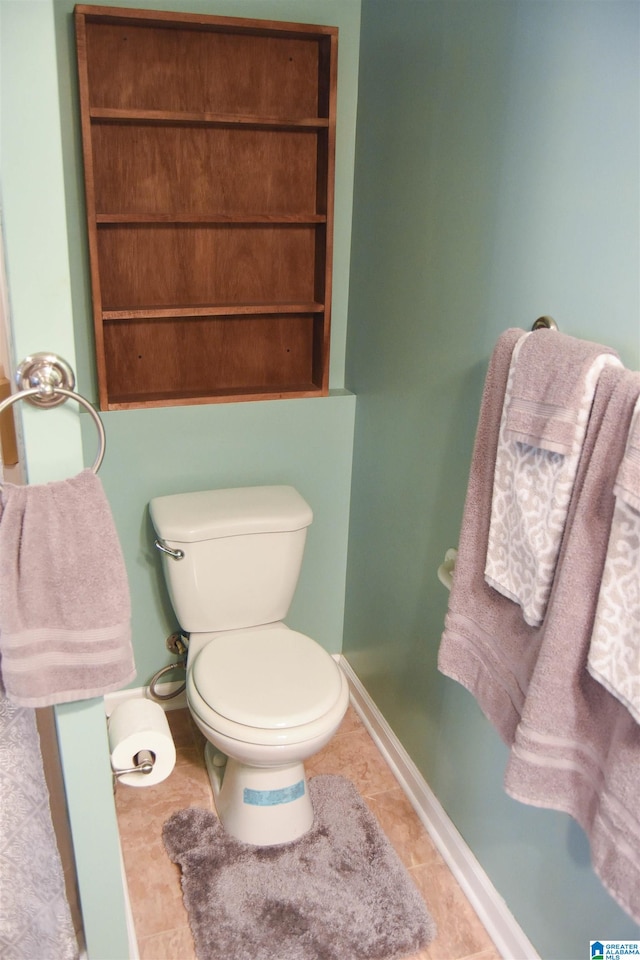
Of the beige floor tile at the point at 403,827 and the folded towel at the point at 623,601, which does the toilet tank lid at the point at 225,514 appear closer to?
the beige floor tile at the point at 403,827

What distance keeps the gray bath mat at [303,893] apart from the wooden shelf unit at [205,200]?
1162 millimetres

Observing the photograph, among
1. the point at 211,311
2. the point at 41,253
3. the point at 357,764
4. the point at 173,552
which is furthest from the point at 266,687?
the point at 41,253

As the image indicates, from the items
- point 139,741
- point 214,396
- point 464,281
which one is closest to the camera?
point 139,741

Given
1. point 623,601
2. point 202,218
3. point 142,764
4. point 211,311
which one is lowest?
point 142,764

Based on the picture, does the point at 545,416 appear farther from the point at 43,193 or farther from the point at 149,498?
the point at 149,498

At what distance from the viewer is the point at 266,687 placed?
1.85m

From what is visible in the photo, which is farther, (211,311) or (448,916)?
(211,311)

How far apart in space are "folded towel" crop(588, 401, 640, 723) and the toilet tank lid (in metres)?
1.11

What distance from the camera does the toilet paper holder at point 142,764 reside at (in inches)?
53.3

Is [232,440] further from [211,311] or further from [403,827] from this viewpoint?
[403,827]

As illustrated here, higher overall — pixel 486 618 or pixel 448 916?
pixel 486 618

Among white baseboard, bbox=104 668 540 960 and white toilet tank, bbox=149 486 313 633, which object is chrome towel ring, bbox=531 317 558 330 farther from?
white baseboard, bbox=104 668 540 960

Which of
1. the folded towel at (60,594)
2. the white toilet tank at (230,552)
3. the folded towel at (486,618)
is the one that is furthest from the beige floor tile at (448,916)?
the folded towel at (60,594)

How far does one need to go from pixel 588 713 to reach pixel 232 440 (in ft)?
4.36
